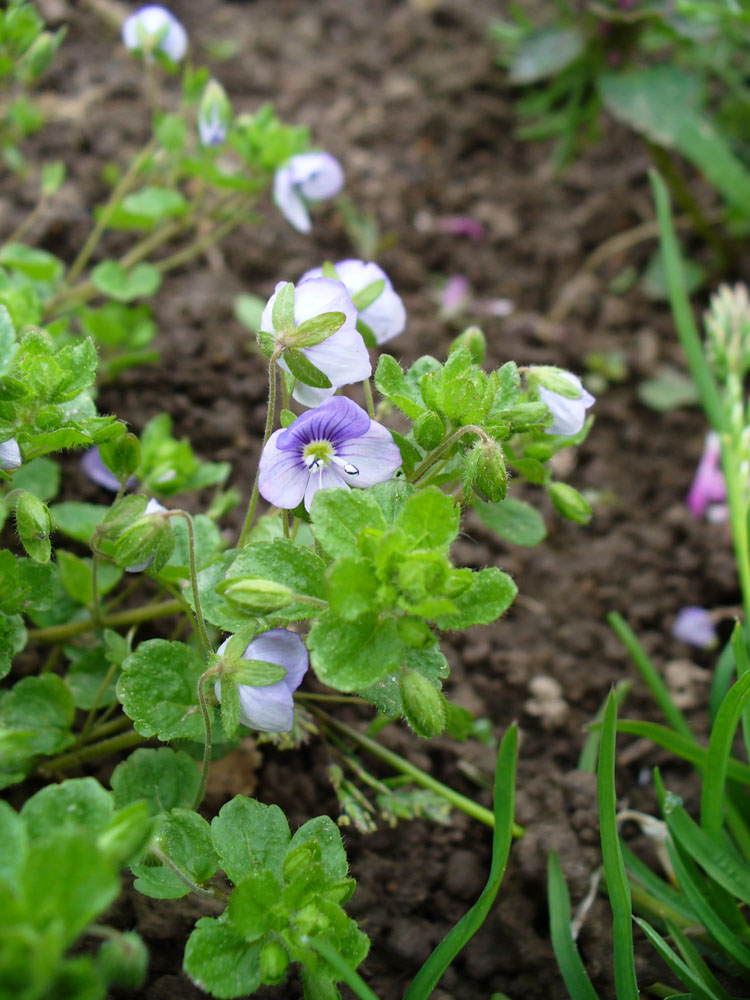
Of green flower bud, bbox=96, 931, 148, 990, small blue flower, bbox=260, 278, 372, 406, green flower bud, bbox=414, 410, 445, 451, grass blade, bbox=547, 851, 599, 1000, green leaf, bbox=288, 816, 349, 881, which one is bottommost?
grass blade, bbox=547, 851, 599, 1000

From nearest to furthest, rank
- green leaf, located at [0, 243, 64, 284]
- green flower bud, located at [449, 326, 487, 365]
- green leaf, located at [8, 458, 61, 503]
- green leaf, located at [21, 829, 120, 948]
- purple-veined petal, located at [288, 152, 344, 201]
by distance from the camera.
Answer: green leaf, located at [21, 829, 120, 948]
green flower bud, located at [449, 326, 487, 365]
green leaf, located at [8, 458, 61, 503]
green leaf, located at [0, 243, 64, 284]
purple-veined petal, located at [288, 152, 344, 201]

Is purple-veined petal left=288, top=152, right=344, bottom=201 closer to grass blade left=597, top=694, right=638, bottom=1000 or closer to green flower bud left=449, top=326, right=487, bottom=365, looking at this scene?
green flower bud left=449, top=326, right=487, bottom=365

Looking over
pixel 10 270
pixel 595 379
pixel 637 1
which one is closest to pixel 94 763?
pixel 10 270

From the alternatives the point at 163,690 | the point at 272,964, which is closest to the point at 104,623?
the point at 163,690

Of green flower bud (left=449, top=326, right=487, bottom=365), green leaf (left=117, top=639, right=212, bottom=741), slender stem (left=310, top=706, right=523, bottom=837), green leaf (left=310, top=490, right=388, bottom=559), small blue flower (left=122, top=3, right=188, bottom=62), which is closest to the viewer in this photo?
green leaf (left=310, top=490, right=388, bottom=559)

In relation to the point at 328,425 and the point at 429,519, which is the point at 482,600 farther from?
the point at 328,425

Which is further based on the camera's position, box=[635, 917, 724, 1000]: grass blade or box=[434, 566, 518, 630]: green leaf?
box=[635, 917, 724, 1000]: grass blade

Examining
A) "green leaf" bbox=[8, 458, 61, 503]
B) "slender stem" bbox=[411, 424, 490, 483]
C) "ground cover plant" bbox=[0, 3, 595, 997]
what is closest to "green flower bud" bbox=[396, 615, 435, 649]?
"ground cover plant" bbox=[0, 3, 595, 997]

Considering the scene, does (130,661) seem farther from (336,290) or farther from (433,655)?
(336,290)
